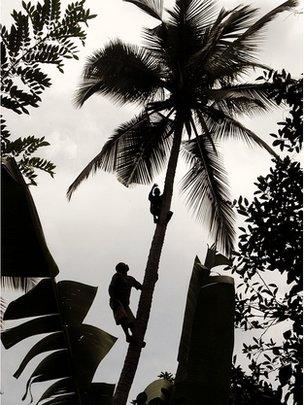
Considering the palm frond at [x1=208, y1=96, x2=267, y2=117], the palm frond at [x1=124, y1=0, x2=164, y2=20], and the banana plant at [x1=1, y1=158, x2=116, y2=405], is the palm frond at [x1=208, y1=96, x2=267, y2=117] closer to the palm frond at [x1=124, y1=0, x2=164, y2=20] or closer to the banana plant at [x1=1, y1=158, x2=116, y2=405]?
the palm frond at [x1=124, y1=0, x2=164, y2=20]

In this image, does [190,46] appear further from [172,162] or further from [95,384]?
[95,384]

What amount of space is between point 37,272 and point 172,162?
6.55 metres

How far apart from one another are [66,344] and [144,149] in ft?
26.6

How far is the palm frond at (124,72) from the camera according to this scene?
1207 cm

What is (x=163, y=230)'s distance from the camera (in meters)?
10.3

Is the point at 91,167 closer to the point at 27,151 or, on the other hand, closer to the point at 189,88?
the point at 189,88

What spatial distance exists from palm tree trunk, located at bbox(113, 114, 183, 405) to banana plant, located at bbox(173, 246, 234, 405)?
3.57 meters

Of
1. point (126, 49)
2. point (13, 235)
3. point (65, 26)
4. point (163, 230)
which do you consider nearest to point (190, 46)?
point (126, 49)

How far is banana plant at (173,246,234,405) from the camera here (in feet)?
15.9

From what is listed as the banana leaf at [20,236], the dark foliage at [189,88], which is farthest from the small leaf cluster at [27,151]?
the dark foliage at [189,88]

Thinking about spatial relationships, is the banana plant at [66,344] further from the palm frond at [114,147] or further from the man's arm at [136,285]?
the palm frond at [114,147]

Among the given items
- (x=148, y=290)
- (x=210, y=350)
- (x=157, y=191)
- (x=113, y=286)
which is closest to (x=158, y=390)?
(x=210, y=350)

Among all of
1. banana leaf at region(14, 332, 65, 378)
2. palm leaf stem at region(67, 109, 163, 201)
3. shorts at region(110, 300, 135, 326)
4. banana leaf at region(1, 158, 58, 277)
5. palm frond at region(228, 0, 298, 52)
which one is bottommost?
banana leaf at region(14, 332, 65, 378)

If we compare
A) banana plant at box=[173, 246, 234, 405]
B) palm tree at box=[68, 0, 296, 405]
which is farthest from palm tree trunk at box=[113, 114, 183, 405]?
banana plant at box=[173, 246, 234, 405]
